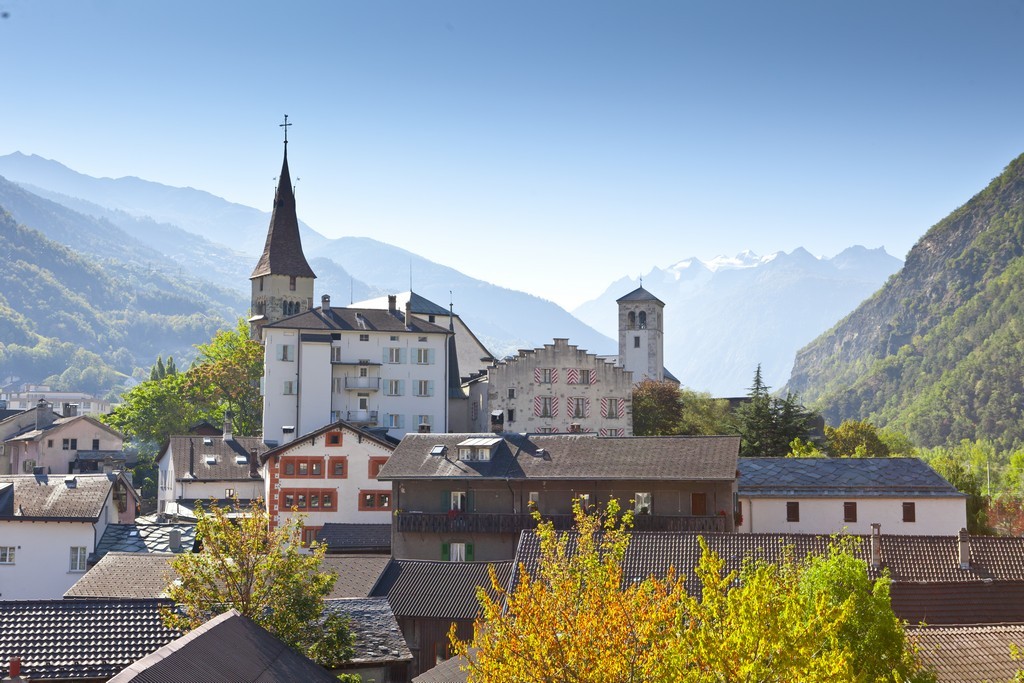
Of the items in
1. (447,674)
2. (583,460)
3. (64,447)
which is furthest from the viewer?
(64,447)

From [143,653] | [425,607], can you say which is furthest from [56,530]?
[143,653]

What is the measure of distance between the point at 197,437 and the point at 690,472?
4182 centimetres

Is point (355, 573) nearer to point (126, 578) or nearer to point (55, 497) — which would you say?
point (126, 578)

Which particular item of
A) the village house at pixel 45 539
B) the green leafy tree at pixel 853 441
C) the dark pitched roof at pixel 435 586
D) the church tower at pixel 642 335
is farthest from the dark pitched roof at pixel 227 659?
the church tower at pixel 642 335

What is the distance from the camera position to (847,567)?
832 inches

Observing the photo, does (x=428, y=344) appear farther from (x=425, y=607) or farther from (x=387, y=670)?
(x=387, y=670)

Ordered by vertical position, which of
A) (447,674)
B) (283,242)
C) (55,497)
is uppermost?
(283,242)

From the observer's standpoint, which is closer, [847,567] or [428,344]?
[847,567]

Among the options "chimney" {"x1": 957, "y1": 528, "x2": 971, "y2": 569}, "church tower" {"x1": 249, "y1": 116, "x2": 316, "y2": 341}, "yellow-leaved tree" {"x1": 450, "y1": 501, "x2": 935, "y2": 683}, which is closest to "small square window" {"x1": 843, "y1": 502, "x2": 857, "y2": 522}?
"chimney" {"x1": 957, "y1": 528, "x2": 971, "y2": 569}

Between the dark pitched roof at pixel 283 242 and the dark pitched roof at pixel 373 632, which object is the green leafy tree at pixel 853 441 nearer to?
the dark pitched roof at pixel 283 242

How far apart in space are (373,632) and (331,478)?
32.1m

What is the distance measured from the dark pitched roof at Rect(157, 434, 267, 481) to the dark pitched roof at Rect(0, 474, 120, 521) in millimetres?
13848

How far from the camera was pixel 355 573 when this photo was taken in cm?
5044

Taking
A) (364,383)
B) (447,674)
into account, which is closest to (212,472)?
(364,383)
